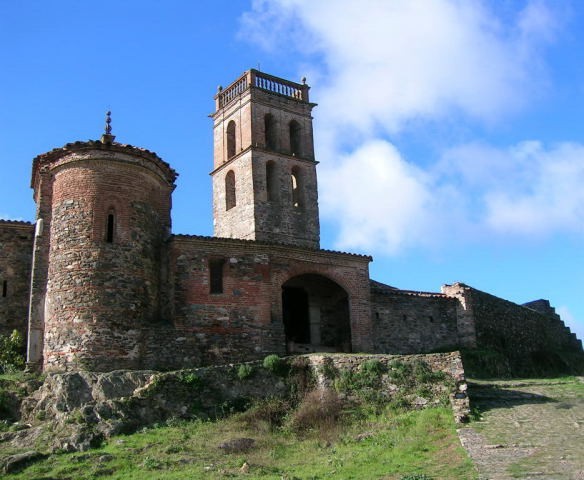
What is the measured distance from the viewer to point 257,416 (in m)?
19.2

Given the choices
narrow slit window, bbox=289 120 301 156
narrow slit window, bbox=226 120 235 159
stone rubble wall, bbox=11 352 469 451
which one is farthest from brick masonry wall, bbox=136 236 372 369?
narrow slit window, bbox=226 120 235 159

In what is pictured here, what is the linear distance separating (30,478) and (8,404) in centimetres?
430

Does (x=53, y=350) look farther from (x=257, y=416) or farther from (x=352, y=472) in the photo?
(x=352, y=472)

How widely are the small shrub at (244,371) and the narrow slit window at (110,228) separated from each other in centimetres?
567

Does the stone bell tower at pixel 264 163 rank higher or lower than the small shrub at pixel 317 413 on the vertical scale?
higher

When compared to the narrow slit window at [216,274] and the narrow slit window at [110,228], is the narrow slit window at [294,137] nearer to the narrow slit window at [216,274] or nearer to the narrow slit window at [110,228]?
the narrow slit window at [216,274]

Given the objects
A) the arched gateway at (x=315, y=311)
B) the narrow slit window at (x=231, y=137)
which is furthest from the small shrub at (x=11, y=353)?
the narrow slit window at (x=231, y=137)

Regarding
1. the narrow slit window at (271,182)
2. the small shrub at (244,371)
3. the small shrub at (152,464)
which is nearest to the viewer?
the small shrub at (152,464)

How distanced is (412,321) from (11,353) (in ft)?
51.7

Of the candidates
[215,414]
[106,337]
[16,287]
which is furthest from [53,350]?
[215,414]

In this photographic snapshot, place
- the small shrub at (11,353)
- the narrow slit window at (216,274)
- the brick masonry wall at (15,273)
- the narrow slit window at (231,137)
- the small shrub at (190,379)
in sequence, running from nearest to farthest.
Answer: the small shrub at (190,379), the small shrub at (11,353), the brick masonry wall at (15,273), the narrow slit window at (216,274), the narrow slit window at (231,137)

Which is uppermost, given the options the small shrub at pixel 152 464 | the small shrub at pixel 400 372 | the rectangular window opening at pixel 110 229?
the rectangular window opening at pixel 110 229

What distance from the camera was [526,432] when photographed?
16.3 metres

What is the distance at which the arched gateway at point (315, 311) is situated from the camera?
2756cm
